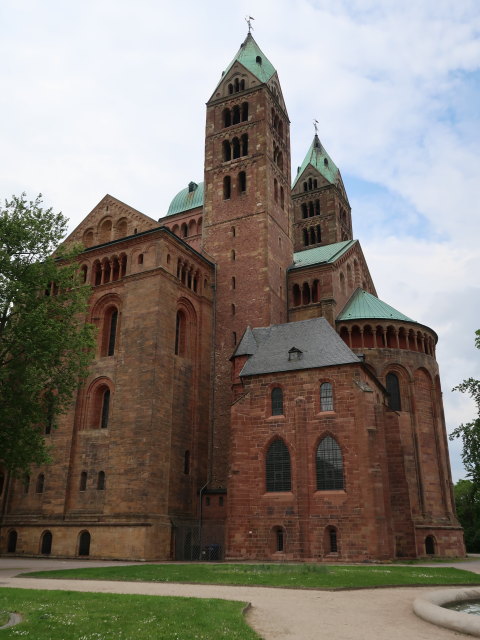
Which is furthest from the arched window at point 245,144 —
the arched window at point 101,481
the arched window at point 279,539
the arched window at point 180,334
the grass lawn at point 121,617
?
the grass lawn at point 121,617

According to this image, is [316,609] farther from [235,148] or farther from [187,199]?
[187,199]

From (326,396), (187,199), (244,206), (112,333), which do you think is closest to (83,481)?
(112,333)

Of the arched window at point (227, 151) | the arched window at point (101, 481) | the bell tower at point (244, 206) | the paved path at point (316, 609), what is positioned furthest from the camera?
the arched window at point (227, 151)

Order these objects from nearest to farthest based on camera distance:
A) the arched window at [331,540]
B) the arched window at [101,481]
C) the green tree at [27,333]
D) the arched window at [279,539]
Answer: the green tree at [27,333] < the arched window at [331,540] < the arched window at [279,539] < the arched window at [101,481]

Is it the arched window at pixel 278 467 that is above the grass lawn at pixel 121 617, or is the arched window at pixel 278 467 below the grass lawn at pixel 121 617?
above

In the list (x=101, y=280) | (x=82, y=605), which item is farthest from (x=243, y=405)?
(x=82, y=605)

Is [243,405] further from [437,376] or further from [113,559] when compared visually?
[437,376]

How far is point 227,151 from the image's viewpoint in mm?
52969

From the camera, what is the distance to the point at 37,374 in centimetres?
2730

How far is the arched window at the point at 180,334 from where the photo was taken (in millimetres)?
41506

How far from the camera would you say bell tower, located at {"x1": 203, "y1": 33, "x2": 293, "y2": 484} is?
4428cm

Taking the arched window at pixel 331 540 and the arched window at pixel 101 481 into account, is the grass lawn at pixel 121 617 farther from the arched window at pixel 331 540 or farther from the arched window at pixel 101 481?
the arched window at pixel 101 481

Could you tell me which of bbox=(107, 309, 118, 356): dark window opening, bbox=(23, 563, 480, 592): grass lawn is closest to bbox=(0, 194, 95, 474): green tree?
bbox=(23, 563, 480, 592): grass lawn

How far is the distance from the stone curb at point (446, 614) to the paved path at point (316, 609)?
147 millimetres
